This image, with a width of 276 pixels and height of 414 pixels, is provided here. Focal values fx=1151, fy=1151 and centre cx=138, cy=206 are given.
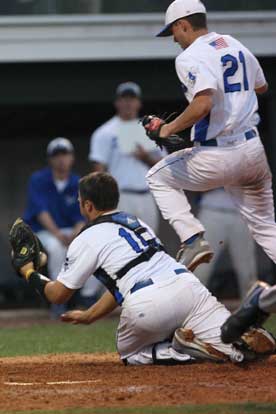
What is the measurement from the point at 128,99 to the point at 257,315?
625 cm

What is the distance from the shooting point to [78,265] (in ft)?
23.5

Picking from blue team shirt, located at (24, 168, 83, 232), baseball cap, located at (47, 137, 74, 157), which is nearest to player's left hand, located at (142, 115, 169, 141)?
baseball cap, located at (47, 137, 74, 157)

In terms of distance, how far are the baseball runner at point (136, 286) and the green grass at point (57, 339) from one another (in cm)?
164

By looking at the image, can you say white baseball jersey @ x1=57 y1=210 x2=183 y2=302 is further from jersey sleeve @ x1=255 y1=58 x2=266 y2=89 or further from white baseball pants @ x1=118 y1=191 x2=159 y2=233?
white baseball pants @ x1=118 y1=191 x2=159 y2=233

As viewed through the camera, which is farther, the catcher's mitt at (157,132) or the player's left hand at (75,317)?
the catcher's mitt at (157,132)

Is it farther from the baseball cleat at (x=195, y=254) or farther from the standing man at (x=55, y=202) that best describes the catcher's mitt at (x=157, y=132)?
the standing man at (x=55, y=202)

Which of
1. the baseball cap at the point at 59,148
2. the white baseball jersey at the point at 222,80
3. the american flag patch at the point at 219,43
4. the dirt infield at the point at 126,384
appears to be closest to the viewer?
the dirt infield at the point at 126,384

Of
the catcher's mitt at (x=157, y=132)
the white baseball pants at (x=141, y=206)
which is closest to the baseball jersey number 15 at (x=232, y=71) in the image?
the catcher's mitt at (x=157, y=132)

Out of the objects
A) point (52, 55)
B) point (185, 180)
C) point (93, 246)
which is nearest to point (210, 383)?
point (93, 246)

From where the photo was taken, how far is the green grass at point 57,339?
9.23 meters

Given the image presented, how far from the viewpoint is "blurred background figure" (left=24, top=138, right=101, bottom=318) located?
12695 mm

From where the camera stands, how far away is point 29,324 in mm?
12109

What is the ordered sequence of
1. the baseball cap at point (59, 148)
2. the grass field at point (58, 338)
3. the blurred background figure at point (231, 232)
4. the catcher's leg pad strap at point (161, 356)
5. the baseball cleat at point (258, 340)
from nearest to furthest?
the baseball cleat at point (258, 340) < the catcher's leg pad strap at point (161, 356) < the grass field at point (58, 338) < the blurred background figure at point (231, 232) < the baseball cap at point (59, 148)

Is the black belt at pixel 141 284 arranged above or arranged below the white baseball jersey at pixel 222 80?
below
